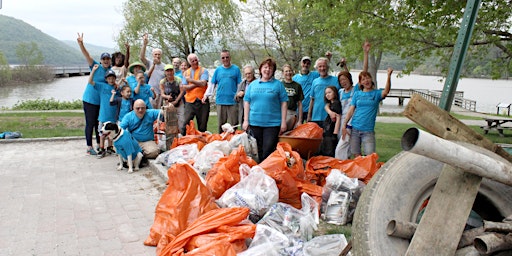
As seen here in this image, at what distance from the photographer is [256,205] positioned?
145 inches

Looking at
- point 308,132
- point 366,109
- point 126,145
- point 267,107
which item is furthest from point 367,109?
point 126,145

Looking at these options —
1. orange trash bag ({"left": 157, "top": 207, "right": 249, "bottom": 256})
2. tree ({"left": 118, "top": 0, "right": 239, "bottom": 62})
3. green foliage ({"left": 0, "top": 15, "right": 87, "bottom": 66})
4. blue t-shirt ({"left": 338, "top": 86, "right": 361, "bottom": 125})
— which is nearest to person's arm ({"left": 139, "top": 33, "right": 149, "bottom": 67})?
Answer: blue t-shirt ({"left": 338, "top": 86, "right": 361, "bottom": 125})

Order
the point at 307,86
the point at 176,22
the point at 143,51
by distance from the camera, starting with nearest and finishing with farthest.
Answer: the point at 307,86
the point at 143,51
the point at 176,22

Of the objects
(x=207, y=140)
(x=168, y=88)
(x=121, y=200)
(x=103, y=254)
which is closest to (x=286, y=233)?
(x=103, y=254)

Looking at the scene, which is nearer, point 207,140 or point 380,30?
point 207,140

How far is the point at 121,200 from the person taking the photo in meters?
4.87

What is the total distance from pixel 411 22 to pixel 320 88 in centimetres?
328

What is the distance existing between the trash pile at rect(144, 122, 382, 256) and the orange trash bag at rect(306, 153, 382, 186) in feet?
0.04

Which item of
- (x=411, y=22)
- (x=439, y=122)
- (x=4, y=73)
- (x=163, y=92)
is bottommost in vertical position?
(x=4, y=73)

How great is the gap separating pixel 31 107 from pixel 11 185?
17235 mm

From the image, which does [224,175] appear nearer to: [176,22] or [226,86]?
[226,86]

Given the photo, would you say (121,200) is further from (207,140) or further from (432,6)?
(432,6)

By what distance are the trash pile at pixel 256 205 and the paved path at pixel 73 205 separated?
1.50ft

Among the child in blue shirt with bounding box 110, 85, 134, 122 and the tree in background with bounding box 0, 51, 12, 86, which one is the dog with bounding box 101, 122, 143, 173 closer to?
the child in blue shirt with bounding box 110, 85, 134, 122
